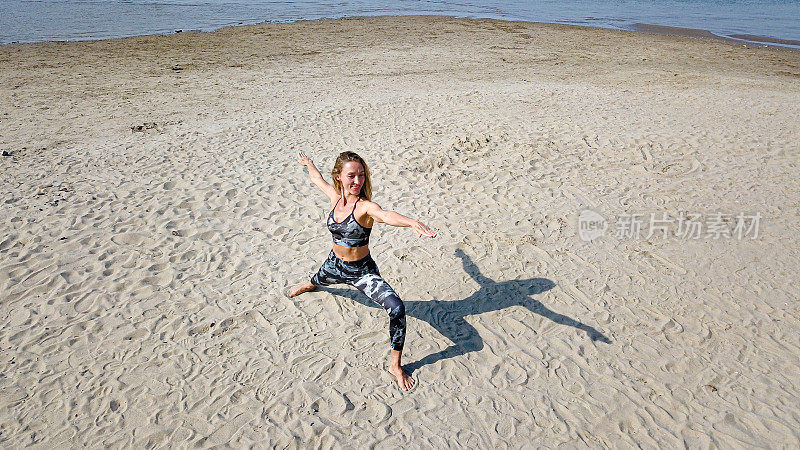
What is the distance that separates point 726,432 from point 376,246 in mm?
4040

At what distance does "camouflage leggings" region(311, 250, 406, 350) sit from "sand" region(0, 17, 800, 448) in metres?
0.53

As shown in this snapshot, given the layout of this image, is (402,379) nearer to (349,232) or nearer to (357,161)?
(349,232)

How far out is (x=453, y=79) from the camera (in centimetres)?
1482

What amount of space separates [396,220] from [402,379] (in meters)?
1.40

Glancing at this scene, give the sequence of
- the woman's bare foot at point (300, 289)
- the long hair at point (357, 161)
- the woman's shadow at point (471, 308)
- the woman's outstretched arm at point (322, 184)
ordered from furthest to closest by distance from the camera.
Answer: the woman's bare foot at point (300, 289), the woman's shadow at point (471, 308), the woman's outstretched arm at point (322, 184), the long hair at point (357, 161)

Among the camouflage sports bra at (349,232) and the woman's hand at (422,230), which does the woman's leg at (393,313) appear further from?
the woman's hand at (422,230)

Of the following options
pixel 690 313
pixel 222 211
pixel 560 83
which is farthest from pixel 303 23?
pixel 690 313

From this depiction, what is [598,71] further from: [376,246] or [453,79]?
[376,246]

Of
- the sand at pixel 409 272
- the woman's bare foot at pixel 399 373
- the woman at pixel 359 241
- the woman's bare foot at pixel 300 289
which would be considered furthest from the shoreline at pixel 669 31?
the woman's bare foot at pixel 399 373

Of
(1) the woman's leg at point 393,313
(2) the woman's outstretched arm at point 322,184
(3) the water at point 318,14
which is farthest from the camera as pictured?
(3) the water at point 318,14

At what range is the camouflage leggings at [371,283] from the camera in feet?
14.4

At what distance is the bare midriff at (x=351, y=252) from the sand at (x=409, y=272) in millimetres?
903

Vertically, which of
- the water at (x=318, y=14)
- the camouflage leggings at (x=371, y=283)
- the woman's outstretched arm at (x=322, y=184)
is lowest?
the camouflage leggings at (x=371, y=283)

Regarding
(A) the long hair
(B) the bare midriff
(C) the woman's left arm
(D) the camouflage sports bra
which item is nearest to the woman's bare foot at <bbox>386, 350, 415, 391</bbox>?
(B) the bare midriff
